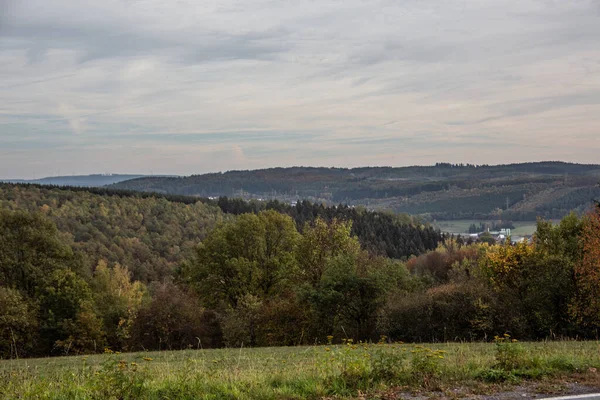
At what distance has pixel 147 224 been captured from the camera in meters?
130

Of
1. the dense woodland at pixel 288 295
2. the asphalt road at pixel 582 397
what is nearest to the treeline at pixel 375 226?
the dense woodland at pixel 288 295

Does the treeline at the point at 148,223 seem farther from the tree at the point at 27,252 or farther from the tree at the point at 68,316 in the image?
the tree at the point at 68,316

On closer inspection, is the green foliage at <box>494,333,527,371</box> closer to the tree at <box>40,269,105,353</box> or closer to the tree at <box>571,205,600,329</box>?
the tree at <box>571,205,600,329</box>

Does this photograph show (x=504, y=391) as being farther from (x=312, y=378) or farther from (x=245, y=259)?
(x=245, y=259)

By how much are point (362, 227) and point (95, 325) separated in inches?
4915

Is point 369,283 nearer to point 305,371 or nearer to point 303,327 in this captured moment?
point 303,327

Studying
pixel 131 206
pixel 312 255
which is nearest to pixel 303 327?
pixel 312 255

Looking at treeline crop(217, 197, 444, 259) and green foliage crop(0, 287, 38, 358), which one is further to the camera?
treeline crop(217, 197, 444, 259)

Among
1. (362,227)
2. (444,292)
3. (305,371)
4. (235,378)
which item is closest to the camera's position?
(235,378)

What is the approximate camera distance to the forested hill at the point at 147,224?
11119 centimetres

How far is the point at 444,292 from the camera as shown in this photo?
34.3 m

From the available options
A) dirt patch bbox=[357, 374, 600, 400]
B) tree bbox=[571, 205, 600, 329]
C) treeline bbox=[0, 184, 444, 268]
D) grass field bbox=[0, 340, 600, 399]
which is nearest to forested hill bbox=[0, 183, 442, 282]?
treeline bbox=[0, 184, 444, 268]

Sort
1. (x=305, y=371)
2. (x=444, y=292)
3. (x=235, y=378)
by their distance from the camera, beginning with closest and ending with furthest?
(x=235, y=378) → (x=305, y=371) → (x=444, y=292)

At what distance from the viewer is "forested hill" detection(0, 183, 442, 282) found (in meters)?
111
